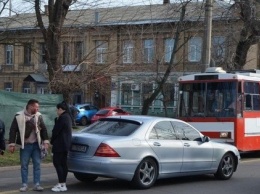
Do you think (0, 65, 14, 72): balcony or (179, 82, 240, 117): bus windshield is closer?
(179, 82, 240, 117): bus windshield

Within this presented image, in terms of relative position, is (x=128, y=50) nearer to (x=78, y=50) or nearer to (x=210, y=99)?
(x=78, y=50)

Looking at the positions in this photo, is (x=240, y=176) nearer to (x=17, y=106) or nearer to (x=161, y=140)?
(x=161, y=140)

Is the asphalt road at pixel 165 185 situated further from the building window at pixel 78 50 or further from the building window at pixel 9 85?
the building window at pixel 9 85

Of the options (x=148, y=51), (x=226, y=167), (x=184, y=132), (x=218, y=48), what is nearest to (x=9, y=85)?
(x=148, y=51)

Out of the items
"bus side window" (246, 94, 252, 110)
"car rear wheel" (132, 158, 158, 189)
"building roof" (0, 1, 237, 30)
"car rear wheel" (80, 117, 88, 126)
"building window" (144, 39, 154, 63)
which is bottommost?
"car rear wheel" (80, 117, 88, 126)

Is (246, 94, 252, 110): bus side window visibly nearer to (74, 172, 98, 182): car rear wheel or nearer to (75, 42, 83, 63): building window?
(74, 172, 98, 182): car rear wheel

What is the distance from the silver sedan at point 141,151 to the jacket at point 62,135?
38 cm

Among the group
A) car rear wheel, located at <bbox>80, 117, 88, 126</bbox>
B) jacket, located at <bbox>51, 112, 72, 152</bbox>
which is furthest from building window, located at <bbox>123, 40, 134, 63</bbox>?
jacket, located at <bbox>51, 112, 72, 152</bbox>

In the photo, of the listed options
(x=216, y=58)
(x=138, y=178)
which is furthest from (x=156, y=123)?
(x=216, y=58)

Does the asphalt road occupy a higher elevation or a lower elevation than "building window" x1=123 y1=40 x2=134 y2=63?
lower

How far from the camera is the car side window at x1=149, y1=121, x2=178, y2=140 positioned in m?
12.2

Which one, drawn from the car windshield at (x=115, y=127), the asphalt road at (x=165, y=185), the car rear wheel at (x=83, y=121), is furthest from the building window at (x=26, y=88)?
the car windshield at (x=115, y=127)

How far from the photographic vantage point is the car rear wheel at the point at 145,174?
11555mm

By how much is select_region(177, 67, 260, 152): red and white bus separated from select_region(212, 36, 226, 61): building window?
1217 cm
